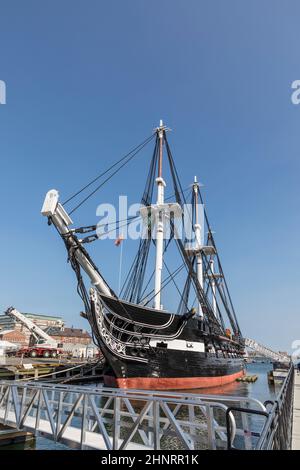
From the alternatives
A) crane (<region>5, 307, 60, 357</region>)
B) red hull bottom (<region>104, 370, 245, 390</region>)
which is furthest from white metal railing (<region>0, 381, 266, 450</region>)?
crane (<region>5, 307, 60, 357</region>)

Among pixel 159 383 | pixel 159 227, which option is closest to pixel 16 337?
pixel 159 227

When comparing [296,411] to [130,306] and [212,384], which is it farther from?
[212,384]

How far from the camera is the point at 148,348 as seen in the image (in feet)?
72.9

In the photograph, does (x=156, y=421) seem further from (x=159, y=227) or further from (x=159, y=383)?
(x=159, y=227)

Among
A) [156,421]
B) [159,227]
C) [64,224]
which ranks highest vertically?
[159,227]

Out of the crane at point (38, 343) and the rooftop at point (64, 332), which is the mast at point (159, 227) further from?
the rooftop at point (64, 332)

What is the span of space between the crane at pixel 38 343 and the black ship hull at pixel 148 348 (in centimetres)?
2872

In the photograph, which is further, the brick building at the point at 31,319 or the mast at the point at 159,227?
the brick building at the point at 31,319

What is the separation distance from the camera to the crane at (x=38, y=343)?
160 ft

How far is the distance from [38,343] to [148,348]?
123ft

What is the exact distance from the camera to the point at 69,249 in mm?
20828

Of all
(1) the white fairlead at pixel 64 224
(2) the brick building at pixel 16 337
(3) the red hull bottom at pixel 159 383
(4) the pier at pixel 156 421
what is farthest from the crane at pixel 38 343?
(2) the brick building at pixel 16 337
